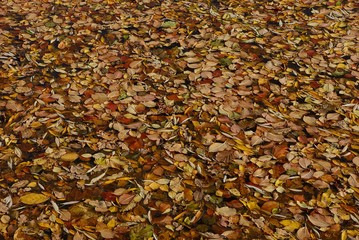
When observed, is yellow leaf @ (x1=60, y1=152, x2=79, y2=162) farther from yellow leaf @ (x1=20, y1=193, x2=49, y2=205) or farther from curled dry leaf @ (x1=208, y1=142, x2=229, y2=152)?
curled dry leaf @ (x1=208, y1=142, x2=229, y2=152)

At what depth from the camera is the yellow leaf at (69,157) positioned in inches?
124

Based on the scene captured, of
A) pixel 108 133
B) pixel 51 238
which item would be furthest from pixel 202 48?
pixel 51 238

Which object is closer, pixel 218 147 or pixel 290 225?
pixel 290 225

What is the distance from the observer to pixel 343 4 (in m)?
5.22

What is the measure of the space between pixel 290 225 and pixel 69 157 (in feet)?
5.10

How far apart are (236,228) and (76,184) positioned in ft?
3.54

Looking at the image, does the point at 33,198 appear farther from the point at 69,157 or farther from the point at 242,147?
the point at 242,147

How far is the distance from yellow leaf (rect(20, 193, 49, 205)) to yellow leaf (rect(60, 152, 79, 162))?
0.34 metres

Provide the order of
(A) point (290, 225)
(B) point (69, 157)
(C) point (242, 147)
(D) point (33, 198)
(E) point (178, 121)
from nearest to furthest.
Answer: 1. (A) point (290, 225)
2. (D) point (33, 198)
3. (B) point (69, 157)
4. (C) point (242, 147)
5. (E) point (178, 121)

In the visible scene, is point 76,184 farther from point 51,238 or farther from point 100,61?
point 100,61

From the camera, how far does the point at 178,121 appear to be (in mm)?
3514

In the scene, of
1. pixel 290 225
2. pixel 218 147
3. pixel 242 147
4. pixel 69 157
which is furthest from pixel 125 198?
pixel 290 225

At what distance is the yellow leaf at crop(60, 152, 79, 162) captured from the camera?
316 centimetres

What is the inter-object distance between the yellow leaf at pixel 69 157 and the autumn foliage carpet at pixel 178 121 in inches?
0.7
